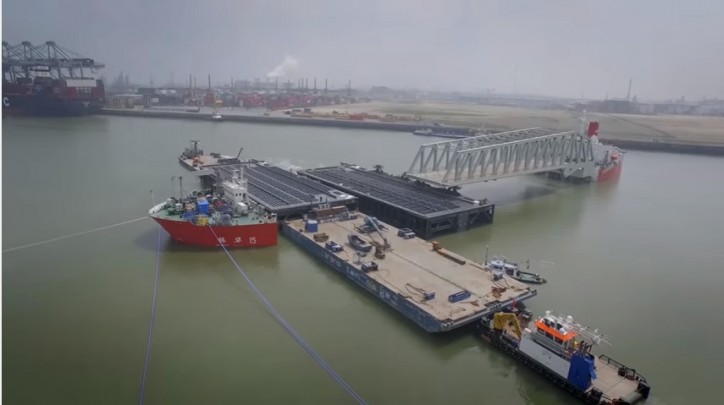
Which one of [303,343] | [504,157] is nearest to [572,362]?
[303,343]

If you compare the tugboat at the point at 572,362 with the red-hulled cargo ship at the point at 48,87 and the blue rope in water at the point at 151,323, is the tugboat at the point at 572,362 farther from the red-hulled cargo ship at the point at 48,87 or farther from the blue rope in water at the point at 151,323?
the red-hulled cargo ship at the point at 48,87

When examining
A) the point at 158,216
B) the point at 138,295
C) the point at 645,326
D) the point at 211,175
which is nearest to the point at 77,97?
the point at 211,175

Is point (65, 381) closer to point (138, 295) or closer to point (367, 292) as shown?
point (138, 295)

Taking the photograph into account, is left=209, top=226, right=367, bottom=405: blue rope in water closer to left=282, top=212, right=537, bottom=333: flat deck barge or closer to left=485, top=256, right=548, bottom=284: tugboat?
left=282, top=212, right=537, bottom=333: flat deck barge

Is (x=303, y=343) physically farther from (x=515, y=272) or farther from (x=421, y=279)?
(x=515, y=272)

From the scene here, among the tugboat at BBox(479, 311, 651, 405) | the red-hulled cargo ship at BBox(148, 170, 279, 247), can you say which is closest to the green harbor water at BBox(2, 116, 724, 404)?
the tugboat at BBox(479, 311, 651, 405)

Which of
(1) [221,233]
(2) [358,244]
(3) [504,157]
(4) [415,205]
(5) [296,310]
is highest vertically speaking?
(3) [504,157]

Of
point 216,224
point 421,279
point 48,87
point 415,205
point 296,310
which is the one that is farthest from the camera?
point 48,87
